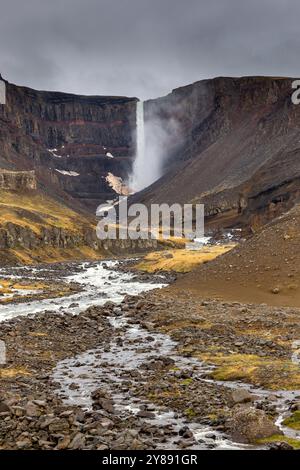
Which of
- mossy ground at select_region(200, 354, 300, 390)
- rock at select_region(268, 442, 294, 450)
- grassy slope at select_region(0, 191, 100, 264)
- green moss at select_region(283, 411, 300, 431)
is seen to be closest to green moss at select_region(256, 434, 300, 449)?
rock at select_region(268, 442, 294, 450)

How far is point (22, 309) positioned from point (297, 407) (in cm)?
3701

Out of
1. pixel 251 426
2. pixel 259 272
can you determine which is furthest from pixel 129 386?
pixel 259 272

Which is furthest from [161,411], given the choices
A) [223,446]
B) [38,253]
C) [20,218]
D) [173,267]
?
[20,218]

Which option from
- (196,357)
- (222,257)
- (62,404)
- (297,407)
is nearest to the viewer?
(297,407)

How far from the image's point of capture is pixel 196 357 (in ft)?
101

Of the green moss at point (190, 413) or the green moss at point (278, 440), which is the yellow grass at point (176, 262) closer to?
the green moss at point (190, 413)

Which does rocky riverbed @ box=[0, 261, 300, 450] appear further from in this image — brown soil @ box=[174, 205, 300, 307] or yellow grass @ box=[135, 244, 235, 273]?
yellow grass @ box=[135, 244, 235, 273]

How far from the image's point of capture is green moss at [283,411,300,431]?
18.1 metres

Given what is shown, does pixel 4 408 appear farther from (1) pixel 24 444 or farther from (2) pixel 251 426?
(2) pixel 251 426

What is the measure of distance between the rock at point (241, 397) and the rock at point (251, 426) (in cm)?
247

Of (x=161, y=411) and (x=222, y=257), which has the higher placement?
(x=222, y=257)

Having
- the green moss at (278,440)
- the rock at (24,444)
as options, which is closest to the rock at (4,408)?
the rock at (24,444)

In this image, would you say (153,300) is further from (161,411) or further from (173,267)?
(173,267)
